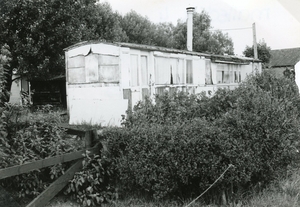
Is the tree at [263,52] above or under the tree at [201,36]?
under

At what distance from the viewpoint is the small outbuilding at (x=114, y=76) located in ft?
38.2

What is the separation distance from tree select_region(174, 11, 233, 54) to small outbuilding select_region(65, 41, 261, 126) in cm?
2031

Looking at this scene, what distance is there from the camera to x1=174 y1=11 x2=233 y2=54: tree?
113 ft

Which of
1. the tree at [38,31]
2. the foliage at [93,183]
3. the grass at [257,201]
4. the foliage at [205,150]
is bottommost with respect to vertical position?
the grass at [257,201]

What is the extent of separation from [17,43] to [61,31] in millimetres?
2159

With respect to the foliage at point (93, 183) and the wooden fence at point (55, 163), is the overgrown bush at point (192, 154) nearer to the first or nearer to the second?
the foliage at point (93, 183)

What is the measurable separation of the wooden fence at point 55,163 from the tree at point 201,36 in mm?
30024

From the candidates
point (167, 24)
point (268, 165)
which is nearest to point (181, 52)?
point (268, 165)

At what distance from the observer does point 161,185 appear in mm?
4840

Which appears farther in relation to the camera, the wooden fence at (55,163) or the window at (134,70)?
the window at (134,70)

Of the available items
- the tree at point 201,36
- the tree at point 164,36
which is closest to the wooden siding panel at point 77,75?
the tree at point 164,36

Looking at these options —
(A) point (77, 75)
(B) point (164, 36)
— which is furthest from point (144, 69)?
(B) point (164, 36)

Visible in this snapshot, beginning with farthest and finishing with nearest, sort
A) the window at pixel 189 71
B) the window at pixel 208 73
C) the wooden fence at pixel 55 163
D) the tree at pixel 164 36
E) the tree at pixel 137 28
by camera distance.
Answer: the tree at pixel 164 36
the tree at pixel 137 28
the window at pixel 208 73
the window at pixel 189 71
the wooden fence at pixel 55 163

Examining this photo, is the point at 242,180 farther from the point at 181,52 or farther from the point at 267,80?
the point at 181,52
